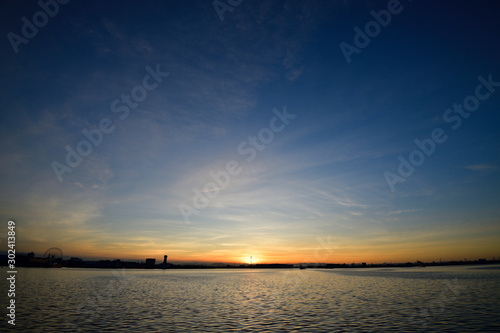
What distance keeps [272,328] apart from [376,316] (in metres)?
14.7

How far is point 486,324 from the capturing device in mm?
29938

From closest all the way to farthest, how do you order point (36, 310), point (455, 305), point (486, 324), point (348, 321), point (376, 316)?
point (486, 324) < point (348, 321) < point (376, 316) < point (36, 310) < point (455, 305)

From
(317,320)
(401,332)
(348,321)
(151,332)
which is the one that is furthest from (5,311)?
(401,332)

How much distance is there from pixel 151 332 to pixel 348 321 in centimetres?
2168

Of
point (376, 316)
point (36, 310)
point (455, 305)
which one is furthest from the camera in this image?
point (455, 305)

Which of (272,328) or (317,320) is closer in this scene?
(272,328)

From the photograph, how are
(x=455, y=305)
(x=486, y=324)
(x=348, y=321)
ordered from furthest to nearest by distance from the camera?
1. (x=455, y=305)
2. (x=348, y=321)
3. (x=486, y=324)

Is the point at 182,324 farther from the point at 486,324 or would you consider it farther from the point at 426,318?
the point at 486,324

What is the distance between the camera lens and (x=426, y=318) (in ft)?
112

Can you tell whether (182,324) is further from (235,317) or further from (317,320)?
(317,320)

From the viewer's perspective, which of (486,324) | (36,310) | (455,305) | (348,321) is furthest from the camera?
(455,305)

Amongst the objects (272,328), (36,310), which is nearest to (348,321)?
(272,328)

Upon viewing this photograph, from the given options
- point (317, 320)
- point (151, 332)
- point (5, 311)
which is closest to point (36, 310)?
point (5, 311)

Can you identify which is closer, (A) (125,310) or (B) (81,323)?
(B) (81,323)
